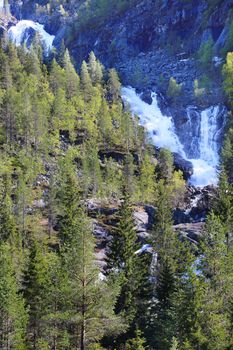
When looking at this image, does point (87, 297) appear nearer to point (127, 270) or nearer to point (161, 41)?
point (127, 270)

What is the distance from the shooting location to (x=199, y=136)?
119 m

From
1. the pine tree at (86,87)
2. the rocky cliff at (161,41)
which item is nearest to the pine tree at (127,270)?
the pine tree at (86,87)

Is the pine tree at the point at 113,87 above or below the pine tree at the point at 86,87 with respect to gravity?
above

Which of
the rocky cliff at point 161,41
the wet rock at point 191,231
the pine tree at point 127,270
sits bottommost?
the pine tree at point 127,270

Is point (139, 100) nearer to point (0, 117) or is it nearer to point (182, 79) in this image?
point (182, 79)

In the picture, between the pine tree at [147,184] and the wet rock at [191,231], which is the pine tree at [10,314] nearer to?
the wet rock at [191,231]

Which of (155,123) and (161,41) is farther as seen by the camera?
(161,41)

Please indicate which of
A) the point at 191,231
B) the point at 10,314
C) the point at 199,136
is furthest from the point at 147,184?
the point at 10,314

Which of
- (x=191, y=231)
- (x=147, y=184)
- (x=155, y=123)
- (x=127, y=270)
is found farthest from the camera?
(x=155, y=123)

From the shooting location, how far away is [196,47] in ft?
488

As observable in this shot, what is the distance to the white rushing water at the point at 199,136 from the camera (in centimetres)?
10577

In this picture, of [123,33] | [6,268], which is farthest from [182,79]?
[6,268]

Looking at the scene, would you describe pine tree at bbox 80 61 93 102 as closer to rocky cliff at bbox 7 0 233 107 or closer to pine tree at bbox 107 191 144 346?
rocky cliff at bbox 7 0 233 107

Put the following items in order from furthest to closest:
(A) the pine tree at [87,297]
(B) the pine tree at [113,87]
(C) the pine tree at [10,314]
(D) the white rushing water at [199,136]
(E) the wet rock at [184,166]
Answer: (B) the pine tree at [113,87] → (D) the white rushing water at [199,136] → (E) the wet rock at [184,166] → (C) the pine tree at [10,314] → (A) the pine tree at [87,297]
